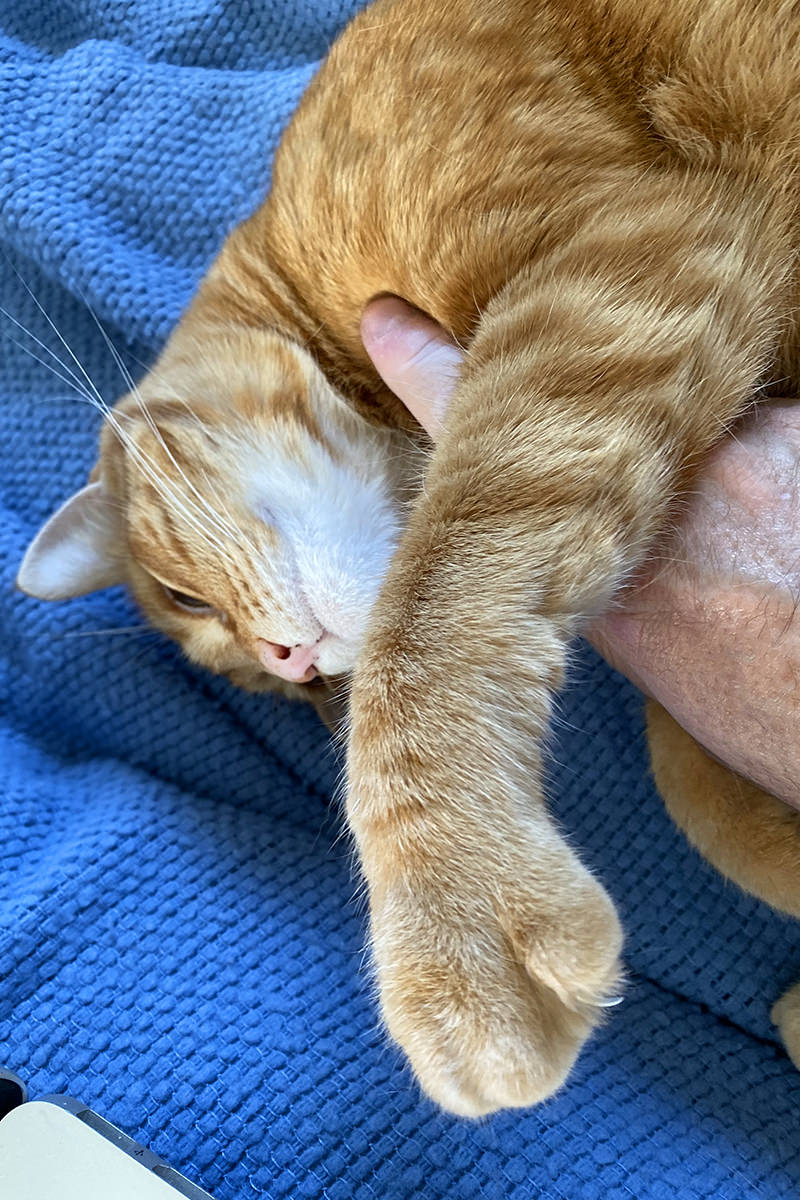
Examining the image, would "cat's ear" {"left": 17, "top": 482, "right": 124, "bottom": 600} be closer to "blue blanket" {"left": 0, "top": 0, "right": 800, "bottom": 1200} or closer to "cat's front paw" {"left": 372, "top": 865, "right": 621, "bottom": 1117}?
"blue blanket" {"left": 0, "top": 0, "right": 800, "bottom": 1200}

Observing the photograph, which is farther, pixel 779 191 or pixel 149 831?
pixel 149 831

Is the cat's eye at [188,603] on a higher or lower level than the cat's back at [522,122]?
lower

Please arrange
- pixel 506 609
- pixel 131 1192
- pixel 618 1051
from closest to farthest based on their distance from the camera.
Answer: pixel 506 609
pixel 131 1192
pixel 618 1051

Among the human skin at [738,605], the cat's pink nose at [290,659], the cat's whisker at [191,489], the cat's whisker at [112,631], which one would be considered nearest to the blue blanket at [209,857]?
the cat's whisker at [112,631]

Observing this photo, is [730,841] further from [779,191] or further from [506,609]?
[779,191]

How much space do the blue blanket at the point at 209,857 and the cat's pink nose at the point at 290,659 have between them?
263 millimetres

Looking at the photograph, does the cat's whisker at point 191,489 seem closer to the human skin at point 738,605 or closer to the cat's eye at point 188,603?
the cat's eye at point 188,603

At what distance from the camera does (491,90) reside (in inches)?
37.8

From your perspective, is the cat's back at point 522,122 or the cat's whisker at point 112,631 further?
the cat's whisker at point 112,631

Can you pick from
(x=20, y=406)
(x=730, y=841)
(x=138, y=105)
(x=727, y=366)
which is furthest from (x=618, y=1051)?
(x=138, y=105)

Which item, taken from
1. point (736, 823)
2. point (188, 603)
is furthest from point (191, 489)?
point (736, 823)

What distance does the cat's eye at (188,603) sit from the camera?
1.24 metres

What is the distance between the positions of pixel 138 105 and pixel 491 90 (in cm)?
81

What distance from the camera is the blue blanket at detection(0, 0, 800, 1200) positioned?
3.42 ft
